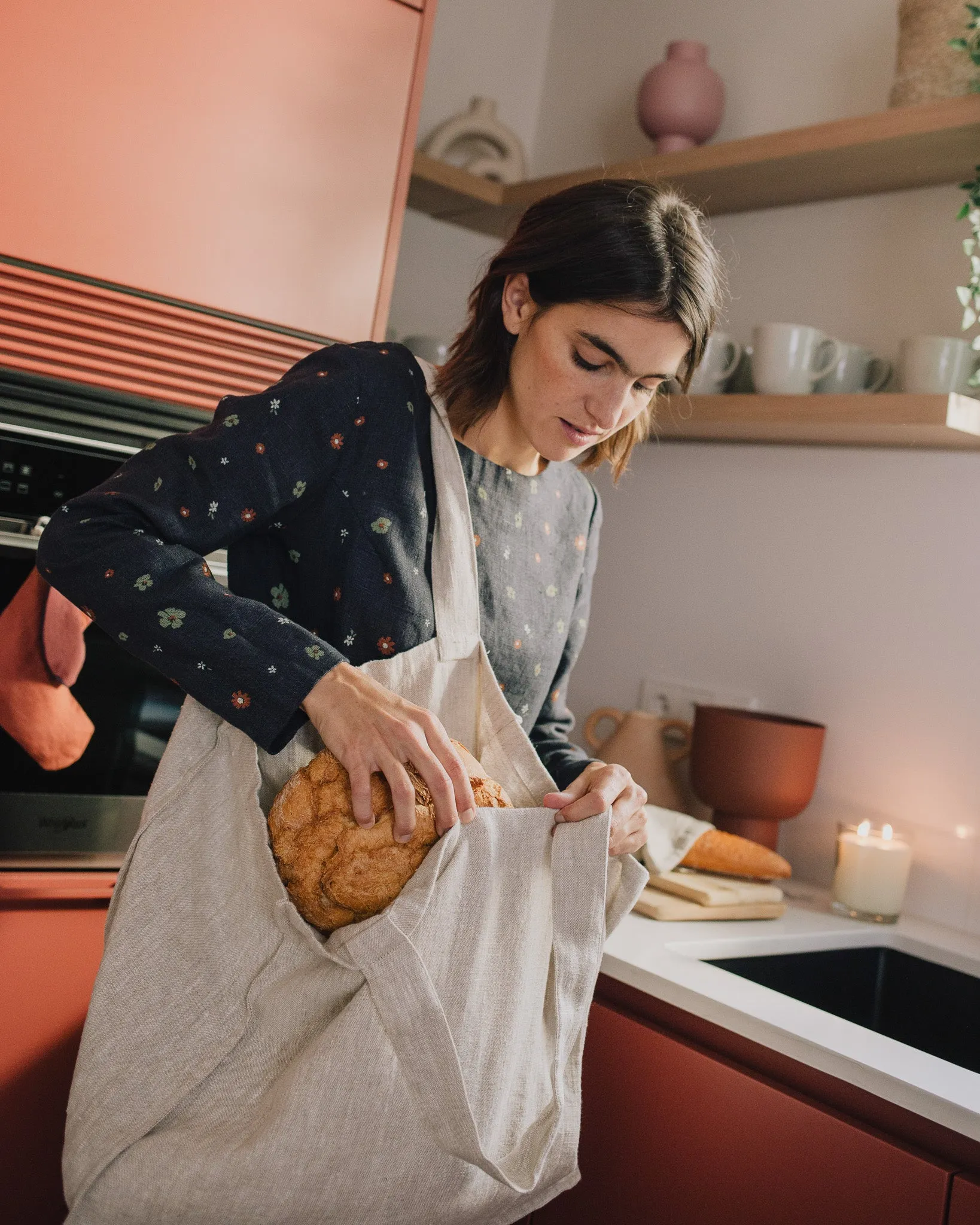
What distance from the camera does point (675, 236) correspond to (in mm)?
972

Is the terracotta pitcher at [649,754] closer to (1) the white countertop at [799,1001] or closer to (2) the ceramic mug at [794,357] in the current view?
(1) the white countertop at [799,1001]

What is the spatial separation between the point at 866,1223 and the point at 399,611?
60 cm

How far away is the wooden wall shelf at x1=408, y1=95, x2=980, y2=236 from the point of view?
1.41m

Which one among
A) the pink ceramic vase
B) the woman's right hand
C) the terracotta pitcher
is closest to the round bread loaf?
the woman's right hand

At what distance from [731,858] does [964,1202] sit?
59 centimetres

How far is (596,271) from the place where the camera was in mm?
945

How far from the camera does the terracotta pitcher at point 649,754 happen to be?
1.67 m

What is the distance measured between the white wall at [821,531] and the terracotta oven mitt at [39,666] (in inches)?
37.4

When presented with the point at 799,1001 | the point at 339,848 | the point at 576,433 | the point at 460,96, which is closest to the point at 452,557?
the point at 576,433

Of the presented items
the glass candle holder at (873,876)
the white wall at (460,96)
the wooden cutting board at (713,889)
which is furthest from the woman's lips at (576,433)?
the white wall at (460,96)

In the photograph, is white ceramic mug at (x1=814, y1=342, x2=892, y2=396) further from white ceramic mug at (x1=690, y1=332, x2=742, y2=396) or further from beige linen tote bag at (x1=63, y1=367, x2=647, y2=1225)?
beige linen tote bag at (x1=63, y1=367, x2=647, y2=1225)

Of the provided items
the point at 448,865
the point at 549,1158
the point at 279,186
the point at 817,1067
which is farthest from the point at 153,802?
the point at 279,186

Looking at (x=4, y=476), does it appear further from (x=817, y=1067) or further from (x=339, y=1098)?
(x=817, y=1067)

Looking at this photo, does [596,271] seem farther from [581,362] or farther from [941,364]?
[941,364]
